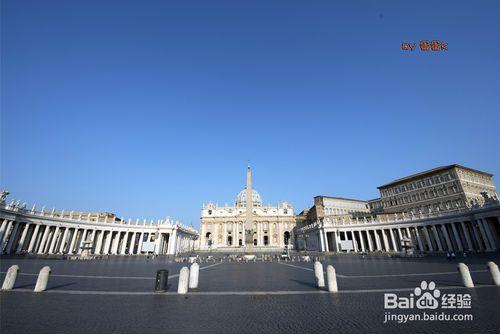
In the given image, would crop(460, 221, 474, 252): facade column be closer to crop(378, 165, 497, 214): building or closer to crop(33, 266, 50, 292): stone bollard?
crop(378, 165, 497, 214): building

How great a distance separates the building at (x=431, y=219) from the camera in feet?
130

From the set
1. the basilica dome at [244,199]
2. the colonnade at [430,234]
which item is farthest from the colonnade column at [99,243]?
the basilica dome at [244,199]

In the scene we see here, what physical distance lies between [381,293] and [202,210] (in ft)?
340

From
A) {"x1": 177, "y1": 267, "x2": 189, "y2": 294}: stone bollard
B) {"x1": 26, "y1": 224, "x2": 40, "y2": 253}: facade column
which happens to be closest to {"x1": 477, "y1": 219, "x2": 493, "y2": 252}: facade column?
{"x1": 177, "y1": 267, "x2": 189, "y2": 294}: stone bollard

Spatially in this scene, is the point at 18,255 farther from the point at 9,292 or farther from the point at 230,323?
the point at 230,323

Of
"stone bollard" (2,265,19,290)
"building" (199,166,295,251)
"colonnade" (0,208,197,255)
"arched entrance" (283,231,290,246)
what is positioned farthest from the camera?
"arched entrance" (283,231,290,246)

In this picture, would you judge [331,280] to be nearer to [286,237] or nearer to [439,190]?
[439,190]

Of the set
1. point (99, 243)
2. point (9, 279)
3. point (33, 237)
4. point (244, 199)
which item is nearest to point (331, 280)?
point (9, 279)

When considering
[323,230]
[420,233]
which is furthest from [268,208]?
[420,233]

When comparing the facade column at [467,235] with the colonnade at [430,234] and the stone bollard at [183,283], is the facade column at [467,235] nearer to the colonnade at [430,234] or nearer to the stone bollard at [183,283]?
the colonnade at [430,234]

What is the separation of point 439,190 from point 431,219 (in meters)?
15.0

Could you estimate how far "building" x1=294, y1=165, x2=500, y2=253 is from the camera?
130 ft

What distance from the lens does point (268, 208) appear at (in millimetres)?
111312

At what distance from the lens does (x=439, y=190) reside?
Answer: 189 feet
